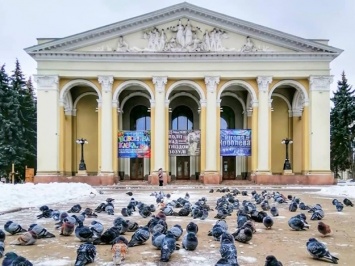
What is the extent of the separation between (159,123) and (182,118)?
317 inches

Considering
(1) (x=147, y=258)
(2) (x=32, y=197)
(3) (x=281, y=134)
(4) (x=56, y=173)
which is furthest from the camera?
(3) (x=281, y=134)

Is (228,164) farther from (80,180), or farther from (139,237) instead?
(139,237)

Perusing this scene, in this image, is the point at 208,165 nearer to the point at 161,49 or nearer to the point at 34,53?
the point at 161,49

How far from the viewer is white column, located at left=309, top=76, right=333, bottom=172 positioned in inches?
1438

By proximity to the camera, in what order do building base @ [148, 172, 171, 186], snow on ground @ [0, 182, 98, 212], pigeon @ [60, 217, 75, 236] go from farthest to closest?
building base @ [148, 172, 171, 186] < snow on ground @ [0, 182, 98, 212] < pigeon @ [60, 217, 75, 236]

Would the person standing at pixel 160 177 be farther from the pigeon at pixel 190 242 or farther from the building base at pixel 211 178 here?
the pigeon at pixel 190 242

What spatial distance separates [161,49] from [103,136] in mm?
8903

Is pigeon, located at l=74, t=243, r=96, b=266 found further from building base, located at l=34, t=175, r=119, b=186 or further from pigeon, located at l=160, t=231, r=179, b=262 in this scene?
building base, located at l=34, t=175, r=119, b=186

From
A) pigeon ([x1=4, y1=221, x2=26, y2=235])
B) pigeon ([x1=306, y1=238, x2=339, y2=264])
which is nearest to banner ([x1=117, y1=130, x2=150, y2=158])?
pigeon ([x1=4, y1=221, x2=26, y2=235])

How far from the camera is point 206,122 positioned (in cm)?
3697

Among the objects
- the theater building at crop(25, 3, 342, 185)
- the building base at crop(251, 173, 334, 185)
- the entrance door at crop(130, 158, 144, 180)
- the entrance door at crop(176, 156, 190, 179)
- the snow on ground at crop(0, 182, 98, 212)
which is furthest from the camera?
the entrance door at crop(176, 156, 190, 179)

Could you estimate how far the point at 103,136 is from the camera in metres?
36.5

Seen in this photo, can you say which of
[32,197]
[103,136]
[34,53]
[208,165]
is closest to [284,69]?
[208,165]

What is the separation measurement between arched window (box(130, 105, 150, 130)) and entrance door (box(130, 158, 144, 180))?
11.5 ft
